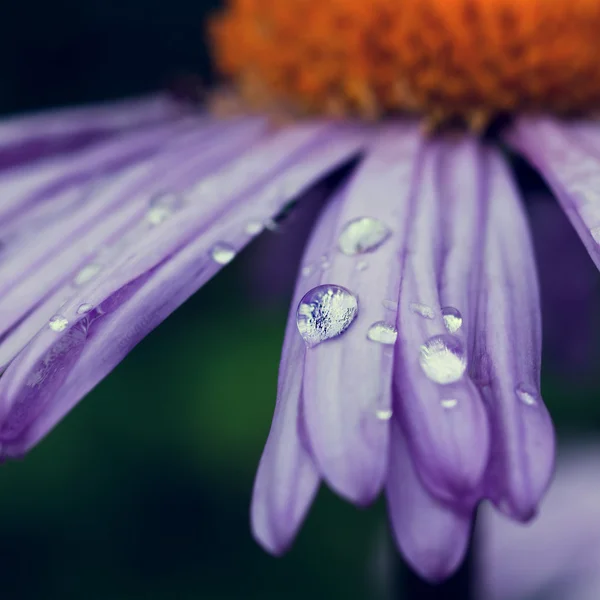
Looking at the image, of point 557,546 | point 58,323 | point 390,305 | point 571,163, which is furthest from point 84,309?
point 557,546

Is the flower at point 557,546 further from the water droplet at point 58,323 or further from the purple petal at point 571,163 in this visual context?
the water droplet at point 58,323

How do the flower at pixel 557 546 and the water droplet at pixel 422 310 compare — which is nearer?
the water droplet at pixel 422 310

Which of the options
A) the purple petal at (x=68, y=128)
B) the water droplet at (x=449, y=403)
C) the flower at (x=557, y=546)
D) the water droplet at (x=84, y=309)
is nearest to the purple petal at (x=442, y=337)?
the water droplet at (x=449, y=403)

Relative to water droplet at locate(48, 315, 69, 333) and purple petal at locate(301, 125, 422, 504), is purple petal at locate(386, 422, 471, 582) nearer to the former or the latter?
purple petal at locate(301, 125, 422, 504)

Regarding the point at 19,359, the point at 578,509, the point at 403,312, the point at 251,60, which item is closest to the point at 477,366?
the point at 403,312

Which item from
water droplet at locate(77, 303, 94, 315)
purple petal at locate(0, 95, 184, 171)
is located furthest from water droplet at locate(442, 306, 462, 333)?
purple petal at locate(0, 95, 184, 171)

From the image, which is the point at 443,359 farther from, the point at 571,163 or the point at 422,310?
the point at 571,163
